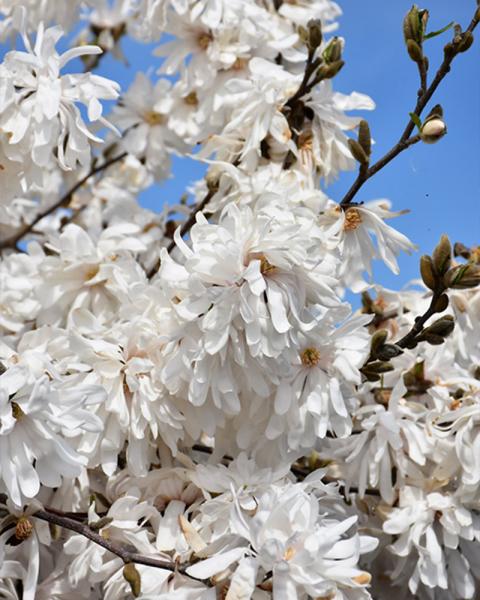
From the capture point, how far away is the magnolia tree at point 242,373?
2.85ft

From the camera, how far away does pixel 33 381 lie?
0.78m

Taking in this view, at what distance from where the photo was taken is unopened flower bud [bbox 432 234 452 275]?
3.19 ft

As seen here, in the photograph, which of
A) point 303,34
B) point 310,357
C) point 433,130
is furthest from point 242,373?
point 303,34

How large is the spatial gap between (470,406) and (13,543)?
1.76ft

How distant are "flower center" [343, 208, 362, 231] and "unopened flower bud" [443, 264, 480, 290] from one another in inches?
5.3

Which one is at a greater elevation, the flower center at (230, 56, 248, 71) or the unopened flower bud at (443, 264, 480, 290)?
the flower center at (230, 56, 248, 71)

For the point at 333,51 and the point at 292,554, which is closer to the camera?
the point at 292,554

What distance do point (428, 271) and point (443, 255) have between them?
2cm

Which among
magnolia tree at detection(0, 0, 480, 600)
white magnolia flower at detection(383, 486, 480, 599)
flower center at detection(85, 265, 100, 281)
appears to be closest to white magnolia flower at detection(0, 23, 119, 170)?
magnolia tree at detection(0, 0, 480, 600)

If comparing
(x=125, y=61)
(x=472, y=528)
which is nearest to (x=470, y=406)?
(x=472, y=528)

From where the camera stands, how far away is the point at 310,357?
997mm

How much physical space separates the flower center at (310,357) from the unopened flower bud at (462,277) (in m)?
0.16

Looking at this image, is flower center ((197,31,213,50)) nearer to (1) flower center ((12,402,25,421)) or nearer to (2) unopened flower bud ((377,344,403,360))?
(2) unopened flower bud ((377,344,403,360))

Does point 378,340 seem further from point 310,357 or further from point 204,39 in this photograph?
point 204,39
